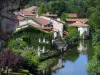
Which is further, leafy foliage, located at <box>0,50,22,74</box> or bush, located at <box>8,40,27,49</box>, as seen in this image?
bush, located at <box>8,40,27,49</box>

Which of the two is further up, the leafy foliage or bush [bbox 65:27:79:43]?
the leafy foliage

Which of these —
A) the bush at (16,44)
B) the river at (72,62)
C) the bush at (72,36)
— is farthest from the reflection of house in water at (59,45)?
the bush at (16,44)

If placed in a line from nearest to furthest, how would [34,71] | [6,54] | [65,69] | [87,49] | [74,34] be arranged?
[6,54], [34,71], [65,69], [87,49], [74,34]

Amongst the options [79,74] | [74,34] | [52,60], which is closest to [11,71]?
[79,74]

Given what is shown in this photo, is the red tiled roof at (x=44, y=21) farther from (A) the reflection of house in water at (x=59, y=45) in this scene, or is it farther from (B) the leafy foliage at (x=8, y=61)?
(B) the leafy foliage at (x=8, y=61)

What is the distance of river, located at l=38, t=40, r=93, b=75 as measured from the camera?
30.4 meters

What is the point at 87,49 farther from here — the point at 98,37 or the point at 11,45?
the point at 98,37

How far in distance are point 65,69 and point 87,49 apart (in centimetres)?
1205

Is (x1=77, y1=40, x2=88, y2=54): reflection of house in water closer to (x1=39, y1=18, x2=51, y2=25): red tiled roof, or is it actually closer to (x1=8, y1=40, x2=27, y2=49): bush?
(x1=39, y1=18, x2=51, y2=25): red tiled roof

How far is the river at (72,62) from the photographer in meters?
30.4

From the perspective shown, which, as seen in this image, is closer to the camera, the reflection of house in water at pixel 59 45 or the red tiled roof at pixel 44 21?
the reflection of house in water at pixel 59 45

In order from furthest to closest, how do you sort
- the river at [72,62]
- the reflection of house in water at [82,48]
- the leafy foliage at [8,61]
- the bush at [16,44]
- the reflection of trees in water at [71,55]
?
the reflection of house in water at [82,48] < the reflection of trees in water at [71,55] < the bush at [16,44] < the river at [72,62] < the leafy foliage at [8,61]

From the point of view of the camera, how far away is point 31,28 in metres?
37.6

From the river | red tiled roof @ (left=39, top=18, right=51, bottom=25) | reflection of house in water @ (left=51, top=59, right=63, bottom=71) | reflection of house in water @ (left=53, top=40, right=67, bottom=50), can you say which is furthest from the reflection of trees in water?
red tiled roof @ (left=39, top=18, right=51, bottom=25)
